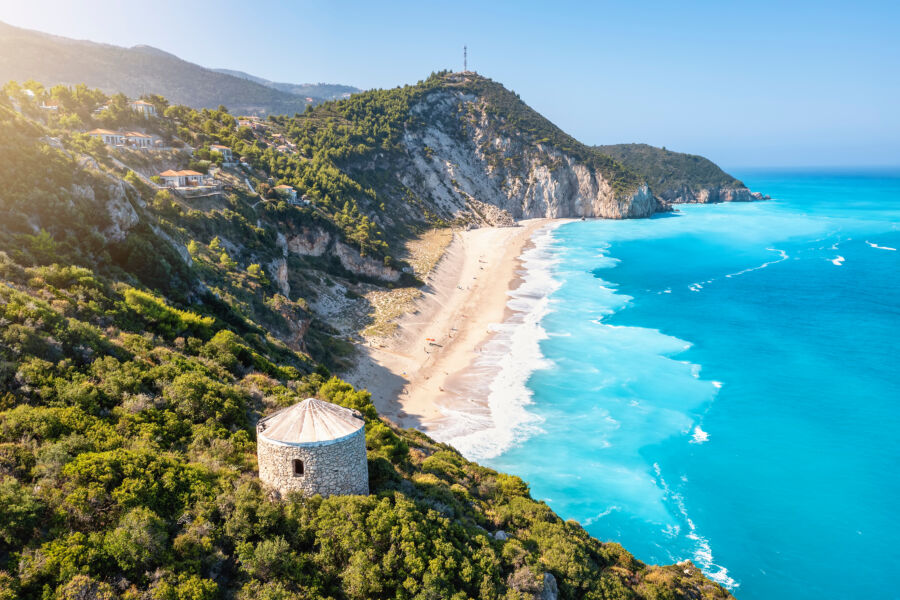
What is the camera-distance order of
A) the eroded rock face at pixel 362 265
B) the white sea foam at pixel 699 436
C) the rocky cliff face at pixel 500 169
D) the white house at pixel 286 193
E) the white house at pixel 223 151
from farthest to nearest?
1. the rocky cliff face at pixel 500 169
2. the eroded rock face at pixel 362 265
3. the white house at pixel 286 193
4. the white house at pixel 223 151
5. the white sea foam at pixel 699 436

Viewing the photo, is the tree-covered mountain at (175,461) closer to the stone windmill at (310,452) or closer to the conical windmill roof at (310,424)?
the stone windmill at (310,452)

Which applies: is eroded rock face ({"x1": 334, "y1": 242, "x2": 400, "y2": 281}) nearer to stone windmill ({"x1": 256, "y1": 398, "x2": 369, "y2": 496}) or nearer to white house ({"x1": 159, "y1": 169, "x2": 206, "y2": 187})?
white house ({"x1": 159, "y1": 169, "x2": 206, "y2": 187})

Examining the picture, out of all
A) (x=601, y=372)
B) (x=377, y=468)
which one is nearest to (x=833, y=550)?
(x=601, y=372)

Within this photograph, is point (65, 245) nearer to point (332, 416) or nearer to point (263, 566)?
point (332, 416)

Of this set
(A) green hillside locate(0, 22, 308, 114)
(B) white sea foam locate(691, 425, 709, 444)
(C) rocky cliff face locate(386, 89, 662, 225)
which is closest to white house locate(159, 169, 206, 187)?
(B) white sea foam locate(691, 425, 709, 444)

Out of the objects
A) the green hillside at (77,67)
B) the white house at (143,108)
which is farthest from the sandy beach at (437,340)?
the green hillside at (77,67)

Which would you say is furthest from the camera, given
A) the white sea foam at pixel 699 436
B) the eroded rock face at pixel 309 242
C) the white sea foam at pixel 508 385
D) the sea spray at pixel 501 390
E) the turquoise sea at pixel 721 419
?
the eroded rock face at pixel 309 242

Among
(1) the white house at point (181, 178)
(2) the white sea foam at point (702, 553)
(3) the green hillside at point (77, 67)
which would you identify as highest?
(3) the green hillside at point (77, 67)

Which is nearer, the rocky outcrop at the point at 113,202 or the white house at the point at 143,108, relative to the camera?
the rocky outcrop at the point at 113,202
